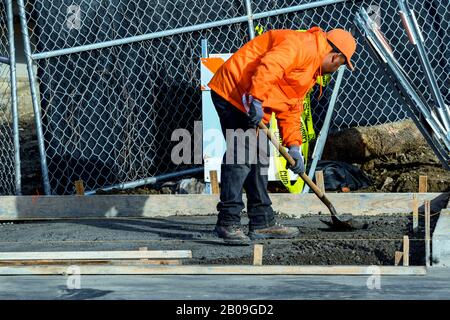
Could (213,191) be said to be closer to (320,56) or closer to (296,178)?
(296,178)

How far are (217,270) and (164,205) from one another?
317 centimetres

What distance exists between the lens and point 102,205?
10.5 metres

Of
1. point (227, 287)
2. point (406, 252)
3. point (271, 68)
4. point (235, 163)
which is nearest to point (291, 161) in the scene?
point (235, 163)

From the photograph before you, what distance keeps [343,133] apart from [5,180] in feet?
11.9

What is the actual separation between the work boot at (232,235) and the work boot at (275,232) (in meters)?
0.26

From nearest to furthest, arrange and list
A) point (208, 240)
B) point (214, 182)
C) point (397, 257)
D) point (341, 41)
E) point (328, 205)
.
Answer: point (397, 257)
point (341, 41)
point (208, 240)
point (328, 205)
point (214, 182)

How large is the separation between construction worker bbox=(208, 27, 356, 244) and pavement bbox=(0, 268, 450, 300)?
1.82 metres

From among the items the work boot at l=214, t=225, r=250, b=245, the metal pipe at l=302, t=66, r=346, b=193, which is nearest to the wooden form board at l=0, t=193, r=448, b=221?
the metal pipe at l=302, t=66, r=346, b=193

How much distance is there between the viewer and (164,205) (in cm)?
1045

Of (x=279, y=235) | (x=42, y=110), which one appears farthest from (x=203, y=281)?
(x=42, y=110)

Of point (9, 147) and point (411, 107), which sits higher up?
point (411, 107)

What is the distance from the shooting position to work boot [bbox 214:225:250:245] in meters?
8.86

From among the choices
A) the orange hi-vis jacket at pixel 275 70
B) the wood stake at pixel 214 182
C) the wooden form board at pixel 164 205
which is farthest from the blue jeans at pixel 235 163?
the wood stake at pixel 214 182

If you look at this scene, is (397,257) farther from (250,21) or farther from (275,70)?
(250,21)
